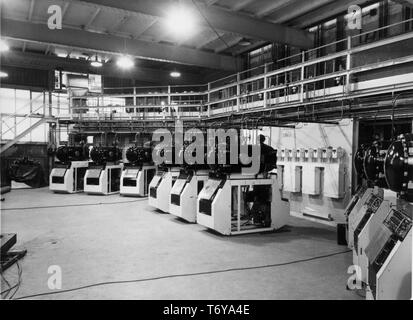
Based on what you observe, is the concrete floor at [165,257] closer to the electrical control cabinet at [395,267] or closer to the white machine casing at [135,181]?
the electrical control cabinet at [395,267]

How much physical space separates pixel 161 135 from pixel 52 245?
6306mm

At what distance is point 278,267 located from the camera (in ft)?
14.2

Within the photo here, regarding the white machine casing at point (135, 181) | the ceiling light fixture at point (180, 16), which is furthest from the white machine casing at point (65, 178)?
the ceiling light fixture at point (180, 16)

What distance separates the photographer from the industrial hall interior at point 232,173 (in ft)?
12.1

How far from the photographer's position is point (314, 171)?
22.9ft

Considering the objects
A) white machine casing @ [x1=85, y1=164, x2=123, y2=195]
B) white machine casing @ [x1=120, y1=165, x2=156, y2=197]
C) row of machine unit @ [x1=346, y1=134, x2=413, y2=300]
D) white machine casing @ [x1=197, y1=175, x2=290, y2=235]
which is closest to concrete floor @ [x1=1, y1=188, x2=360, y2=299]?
white machine casing @ [x1=197, y1=175, x2=290, y2=235]

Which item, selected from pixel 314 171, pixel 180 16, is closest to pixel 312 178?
pixel 314 171

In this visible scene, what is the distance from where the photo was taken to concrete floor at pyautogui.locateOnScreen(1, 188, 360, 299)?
361 centimetres

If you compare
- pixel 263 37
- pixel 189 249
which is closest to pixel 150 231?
pixel 189 249

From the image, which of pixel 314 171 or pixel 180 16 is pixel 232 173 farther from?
pixel 180 16

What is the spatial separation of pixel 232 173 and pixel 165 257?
1.98 metres

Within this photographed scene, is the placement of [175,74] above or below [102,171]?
above

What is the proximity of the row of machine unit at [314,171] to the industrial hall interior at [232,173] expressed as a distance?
35mm

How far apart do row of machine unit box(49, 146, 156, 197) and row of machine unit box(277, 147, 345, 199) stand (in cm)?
459
